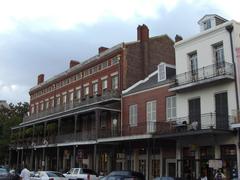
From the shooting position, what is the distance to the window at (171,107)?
2942cm

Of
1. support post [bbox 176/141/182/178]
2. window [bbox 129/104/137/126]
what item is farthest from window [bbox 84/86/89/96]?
support post [bbox 176/141/182/178]

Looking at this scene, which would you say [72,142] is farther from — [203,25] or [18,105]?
[18,105]

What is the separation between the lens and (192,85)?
1047 inches

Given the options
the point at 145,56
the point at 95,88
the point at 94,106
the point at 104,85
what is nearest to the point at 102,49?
the point at 95,88

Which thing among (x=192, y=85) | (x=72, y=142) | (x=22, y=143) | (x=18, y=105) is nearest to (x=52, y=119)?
(x=72, y=142)

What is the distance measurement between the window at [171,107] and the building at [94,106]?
467 cm

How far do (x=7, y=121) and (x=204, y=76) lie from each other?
40988mm

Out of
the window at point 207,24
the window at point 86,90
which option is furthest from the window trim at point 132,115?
the window at point 86,90

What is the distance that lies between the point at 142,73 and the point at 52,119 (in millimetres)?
11271

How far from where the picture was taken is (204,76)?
26.2 metres

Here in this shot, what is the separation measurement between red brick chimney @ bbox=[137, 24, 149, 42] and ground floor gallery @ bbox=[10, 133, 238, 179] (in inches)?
441

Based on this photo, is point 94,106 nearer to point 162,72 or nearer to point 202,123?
point 162,72

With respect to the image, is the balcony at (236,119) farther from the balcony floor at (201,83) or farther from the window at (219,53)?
the window at (219,53)

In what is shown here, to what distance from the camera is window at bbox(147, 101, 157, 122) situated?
31.6m
